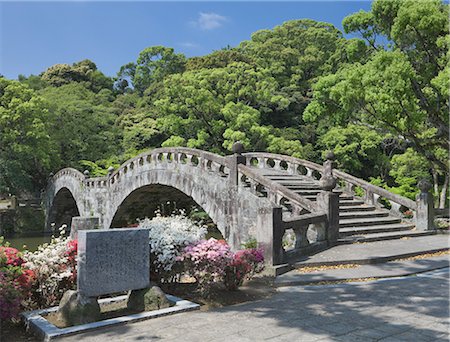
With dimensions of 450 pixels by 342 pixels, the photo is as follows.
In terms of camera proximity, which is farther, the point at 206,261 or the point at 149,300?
the point at 206,261

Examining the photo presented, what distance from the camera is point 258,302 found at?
608 cm

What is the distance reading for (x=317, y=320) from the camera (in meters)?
5.09

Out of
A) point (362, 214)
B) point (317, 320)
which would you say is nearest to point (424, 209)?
point (362, 214)

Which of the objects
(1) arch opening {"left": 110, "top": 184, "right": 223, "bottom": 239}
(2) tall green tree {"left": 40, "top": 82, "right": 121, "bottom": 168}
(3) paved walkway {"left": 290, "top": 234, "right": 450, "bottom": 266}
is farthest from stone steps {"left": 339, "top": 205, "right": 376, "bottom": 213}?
(2) tall green tree {"left": 40, "top": 82, "right": 121, "bottom": 168}

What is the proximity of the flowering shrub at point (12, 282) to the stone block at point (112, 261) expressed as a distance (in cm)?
75

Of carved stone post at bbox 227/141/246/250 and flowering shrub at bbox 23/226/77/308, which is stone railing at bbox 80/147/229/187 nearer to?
carved stone post at bbox 227/141/246/250

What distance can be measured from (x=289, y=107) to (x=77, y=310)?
106ft

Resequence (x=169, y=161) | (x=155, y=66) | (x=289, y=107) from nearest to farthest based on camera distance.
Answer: (x=169, y=161)
(x=289, y=107)
(x=155, y=66)

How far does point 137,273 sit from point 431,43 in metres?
13.0

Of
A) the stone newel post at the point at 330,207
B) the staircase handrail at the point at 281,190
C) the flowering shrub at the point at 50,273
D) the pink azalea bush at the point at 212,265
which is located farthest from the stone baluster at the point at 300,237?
the flowering shrub at the point at 50,273

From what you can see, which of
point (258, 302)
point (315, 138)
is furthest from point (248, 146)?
point (258, 302)

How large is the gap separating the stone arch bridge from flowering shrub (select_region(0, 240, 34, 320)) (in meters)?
2.03

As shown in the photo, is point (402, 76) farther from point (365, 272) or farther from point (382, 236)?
point (365, 272)

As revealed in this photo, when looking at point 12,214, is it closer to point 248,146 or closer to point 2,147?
point 2,147
